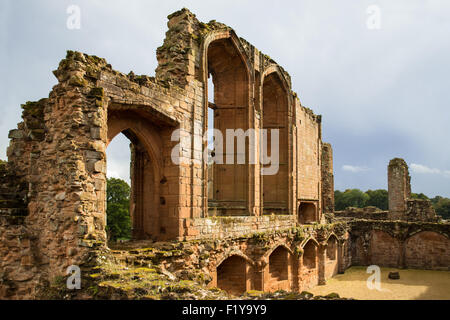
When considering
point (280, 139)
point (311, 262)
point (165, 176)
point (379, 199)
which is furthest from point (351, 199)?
point (165, 176)

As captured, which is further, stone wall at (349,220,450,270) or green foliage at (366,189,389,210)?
green foliage at (366,189,389,210)

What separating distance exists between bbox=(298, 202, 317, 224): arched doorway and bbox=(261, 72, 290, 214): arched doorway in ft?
9.60

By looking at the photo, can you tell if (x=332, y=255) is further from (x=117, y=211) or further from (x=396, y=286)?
(x=117, y=211)

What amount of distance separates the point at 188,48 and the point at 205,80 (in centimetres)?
96

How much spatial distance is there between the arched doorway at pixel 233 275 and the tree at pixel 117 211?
53.8 feet

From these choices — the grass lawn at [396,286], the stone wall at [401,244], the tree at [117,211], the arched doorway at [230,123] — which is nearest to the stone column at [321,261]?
the grass lawn at [396,286]

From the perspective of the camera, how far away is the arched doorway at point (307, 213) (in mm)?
17234

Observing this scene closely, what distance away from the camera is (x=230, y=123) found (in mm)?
11883

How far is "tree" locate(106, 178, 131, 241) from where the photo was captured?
2558 centimetres

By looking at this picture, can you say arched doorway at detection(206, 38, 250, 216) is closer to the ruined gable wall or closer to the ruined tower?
the ruined gable wall

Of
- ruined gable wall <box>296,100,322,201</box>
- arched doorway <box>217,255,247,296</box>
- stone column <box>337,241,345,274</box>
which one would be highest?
ruined gable wall <box>296,100,322,201</box>

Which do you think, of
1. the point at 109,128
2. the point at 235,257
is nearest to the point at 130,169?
the point at 109,128

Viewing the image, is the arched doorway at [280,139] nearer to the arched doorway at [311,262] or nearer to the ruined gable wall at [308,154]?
the ruined gable wall at [308,154]

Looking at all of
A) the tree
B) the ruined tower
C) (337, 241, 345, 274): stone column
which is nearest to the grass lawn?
(337, 241, 345, 274): stone column
